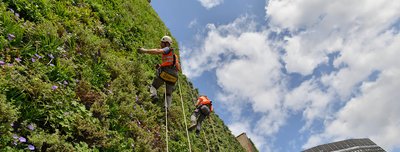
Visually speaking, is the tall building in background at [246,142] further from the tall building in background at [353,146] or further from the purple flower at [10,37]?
the tall building in background at [353,146]

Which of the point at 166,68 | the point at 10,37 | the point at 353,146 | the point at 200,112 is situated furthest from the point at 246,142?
the point at 353,146

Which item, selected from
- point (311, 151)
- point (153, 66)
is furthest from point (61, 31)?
point (311, 151)

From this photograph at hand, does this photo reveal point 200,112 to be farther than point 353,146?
No

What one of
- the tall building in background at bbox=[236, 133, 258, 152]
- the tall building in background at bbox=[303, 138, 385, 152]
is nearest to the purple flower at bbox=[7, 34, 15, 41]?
the tall building in background at bbox=[236, 133, 258, 152]

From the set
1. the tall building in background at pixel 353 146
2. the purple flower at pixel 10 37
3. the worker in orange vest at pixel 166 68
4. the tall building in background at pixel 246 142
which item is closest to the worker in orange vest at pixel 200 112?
the worker in orange vest at pixel 166 68

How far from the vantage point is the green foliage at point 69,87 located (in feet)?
15.1

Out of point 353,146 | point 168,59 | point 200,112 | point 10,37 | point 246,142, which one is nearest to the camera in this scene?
point 10,37

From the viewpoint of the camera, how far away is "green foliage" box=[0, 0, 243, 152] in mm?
4602

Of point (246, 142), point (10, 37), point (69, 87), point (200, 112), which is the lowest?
point (69, 87)

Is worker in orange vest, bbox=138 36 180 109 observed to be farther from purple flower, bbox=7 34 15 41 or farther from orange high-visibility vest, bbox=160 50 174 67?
purple flower, bbox=7 34 15 41

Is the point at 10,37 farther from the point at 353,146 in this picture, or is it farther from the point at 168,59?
the point at 353,146

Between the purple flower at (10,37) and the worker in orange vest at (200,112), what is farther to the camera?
the worker in orange vest at (200,112)

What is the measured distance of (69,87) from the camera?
5.90 meters

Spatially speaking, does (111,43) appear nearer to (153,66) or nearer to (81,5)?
(81,5)
